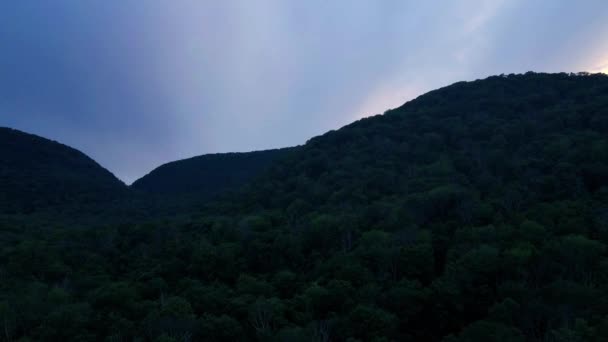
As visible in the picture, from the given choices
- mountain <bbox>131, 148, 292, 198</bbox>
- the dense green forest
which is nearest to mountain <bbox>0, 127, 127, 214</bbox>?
the dense green forest

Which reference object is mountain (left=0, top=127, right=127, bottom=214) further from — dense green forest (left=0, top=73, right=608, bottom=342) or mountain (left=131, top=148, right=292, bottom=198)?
mountain (left=131, top=148, right=292, bottom=198)

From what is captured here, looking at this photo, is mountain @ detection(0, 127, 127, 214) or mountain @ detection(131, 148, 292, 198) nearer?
mountain @ detection(0, 127, 127, 214)

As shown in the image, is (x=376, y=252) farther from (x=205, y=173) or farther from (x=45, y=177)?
(x=205, y=173)

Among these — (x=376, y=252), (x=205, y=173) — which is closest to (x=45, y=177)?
(x=205, y=173)

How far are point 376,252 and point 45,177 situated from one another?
153 feet

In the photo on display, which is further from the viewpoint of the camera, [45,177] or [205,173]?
[205,173]

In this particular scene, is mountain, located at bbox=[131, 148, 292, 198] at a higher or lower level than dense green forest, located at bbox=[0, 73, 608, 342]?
higher

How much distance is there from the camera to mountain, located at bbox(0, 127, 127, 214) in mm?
50469

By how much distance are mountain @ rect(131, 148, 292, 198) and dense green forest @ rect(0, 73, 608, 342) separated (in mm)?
22408

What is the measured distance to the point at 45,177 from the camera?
5709 cm

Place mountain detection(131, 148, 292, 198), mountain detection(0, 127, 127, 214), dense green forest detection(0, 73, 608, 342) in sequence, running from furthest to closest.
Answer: mountain detection(131, 148, 292, 198) → mountain detection(0, 127, 127, 214) → dense green forest detection(0, 73, 608, 342)

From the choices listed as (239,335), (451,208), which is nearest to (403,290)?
(239,335)

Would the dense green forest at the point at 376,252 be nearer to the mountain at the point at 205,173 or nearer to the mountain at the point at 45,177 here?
the mountain at the point at 45,177

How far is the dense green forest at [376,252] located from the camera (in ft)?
66.0
